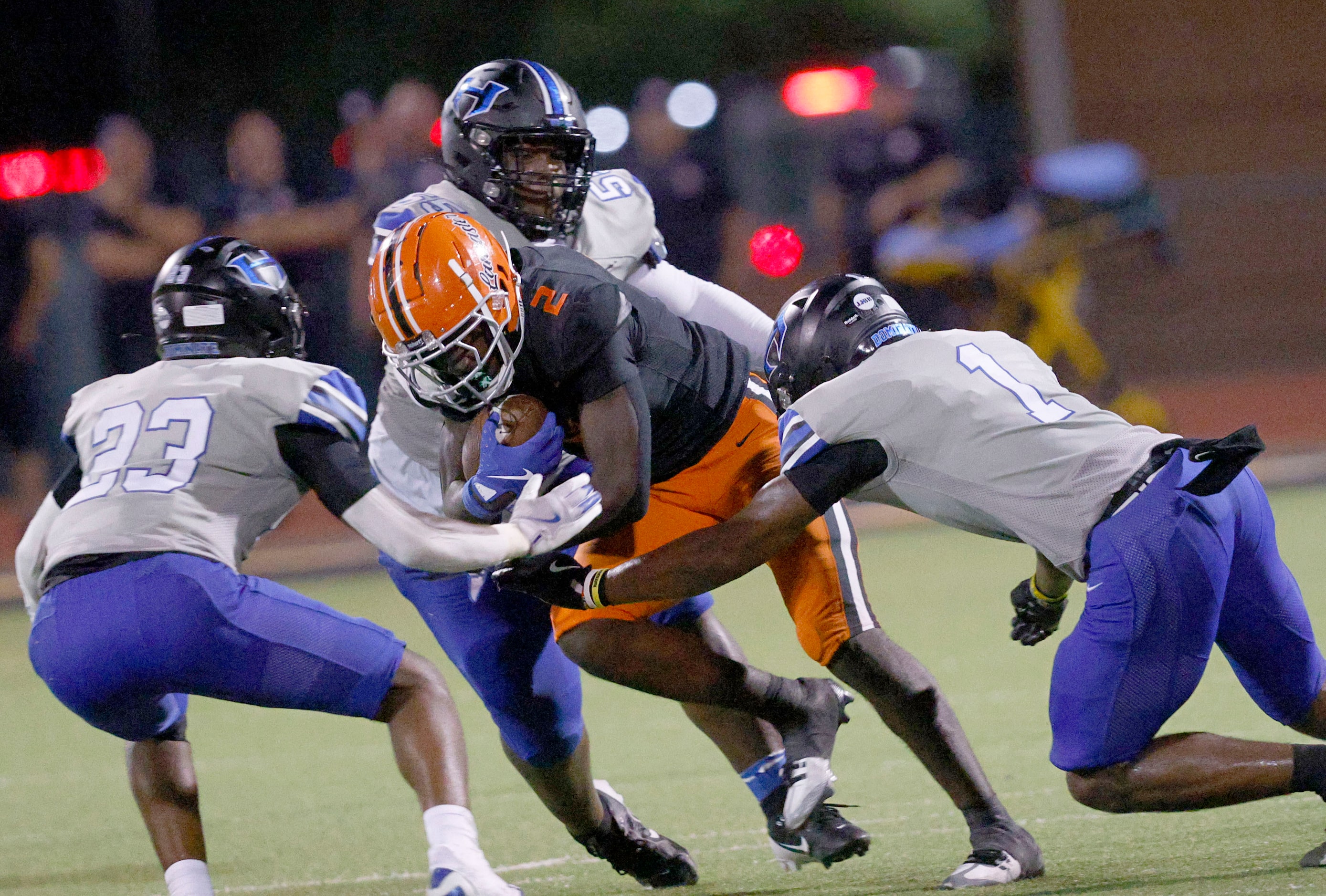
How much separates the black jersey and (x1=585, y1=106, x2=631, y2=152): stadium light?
6.64 meters

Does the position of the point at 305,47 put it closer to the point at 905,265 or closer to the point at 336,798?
the point at 905,265

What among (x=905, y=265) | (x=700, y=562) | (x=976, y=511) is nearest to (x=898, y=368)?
(x=976, y=511)

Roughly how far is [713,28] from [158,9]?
19.6 feet

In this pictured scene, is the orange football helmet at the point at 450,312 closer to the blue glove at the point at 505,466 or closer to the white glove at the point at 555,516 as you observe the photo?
the blue glove at the point at 505,466

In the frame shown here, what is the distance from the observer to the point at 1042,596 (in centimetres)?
423

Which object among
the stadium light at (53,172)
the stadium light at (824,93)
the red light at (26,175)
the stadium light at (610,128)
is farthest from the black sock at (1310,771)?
the stadium light at (824,93)

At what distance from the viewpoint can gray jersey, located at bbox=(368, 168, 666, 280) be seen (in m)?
4.78

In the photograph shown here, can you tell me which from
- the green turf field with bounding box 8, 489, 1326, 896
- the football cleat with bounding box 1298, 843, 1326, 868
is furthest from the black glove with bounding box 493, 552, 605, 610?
the football cleat with bounding box 1298, 843, 1326, 868

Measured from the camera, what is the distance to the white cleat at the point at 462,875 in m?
3.60

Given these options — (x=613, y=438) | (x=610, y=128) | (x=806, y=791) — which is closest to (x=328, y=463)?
(x=613, y=438)

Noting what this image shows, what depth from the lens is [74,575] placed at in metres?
3.81

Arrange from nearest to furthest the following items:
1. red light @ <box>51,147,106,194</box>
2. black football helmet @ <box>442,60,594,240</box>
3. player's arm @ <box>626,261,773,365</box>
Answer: black football helmet @ <box>442,60,594,240</box>, player's arm @ <box>626,261,773,365</box>, red light @ <box>51,147,106,194</box>

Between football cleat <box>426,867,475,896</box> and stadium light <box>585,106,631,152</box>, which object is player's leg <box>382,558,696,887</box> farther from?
stadium light <box>585,106,631,152</box>

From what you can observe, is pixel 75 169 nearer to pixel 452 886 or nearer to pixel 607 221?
pixel 607 221
